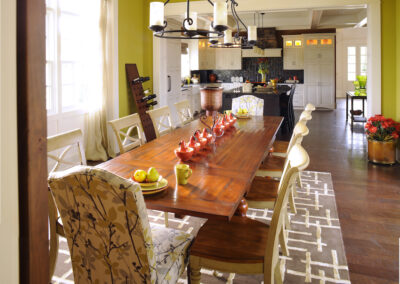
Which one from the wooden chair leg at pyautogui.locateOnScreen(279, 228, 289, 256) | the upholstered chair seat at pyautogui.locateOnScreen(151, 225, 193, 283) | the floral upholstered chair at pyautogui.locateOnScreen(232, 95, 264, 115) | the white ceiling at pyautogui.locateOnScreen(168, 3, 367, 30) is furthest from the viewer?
the white ceiling at pyautogui.locateOnScreen(168, 3, 367, 30)

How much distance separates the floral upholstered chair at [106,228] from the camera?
1.30 m

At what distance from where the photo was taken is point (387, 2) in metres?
5.41

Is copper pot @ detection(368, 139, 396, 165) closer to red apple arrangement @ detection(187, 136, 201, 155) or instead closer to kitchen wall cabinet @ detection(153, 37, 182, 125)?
red apple arrangement @ detection(187, 136, 201, 155)

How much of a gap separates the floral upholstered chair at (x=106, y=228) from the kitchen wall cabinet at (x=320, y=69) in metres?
11.7

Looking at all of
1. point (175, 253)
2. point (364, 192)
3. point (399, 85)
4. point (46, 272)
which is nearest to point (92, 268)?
point (175, 253)

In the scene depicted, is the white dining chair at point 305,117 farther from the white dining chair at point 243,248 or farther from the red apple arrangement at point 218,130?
the white dining chair at point 243,248

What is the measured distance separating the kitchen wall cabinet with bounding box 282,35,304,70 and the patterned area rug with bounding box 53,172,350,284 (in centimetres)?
938

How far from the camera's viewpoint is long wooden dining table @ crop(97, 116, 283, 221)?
1661 mm

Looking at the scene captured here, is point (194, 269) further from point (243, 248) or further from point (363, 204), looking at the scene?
point (363, 204)

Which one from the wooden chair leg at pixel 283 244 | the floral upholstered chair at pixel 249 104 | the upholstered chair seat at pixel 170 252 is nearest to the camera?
the upholstered chair seat at pixel 170 252

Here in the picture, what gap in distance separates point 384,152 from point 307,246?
297cm

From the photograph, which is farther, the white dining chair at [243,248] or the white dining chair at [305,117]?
the white dining chair at [305,117]

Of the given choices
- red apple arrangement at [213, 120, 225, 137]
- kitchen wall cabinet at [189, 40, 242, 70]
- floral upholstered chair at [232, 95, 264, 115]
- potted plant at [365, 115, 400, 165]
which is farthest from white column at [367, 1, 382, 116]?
kitchen wall cabinet at [189, 40, 242, 70]

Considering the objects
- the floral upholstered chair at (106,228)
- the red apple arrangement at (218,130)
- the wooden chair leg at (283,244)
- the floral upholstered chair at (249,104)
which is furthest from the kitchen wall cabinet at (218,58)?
the floral upholstered chair at (106,228)
